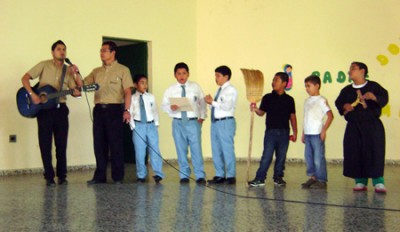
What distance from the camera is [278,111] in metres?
5.98

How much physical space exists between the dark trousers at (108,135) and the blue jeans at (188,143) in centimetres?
63

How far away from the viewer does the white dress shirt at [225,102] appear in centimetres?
605

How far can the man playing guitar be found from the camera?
5977 millimetres

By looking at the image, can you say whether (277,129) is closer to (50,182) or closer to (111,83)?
(111,83)

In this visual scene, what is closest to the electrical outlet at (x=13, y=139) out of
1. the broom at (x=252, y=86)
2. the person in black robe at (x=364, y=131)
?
the broom at (x=252, y=86)

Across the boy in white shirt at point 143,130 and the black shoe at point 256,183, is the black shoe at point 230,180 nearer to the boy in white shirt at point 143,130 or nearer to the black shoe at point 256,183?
the black shoe at point 256,183

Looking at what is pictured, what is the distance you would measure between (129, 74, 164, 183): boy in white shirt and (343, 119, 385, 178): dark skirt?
80.9 inches

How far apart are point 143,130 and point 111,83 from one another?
669 mm

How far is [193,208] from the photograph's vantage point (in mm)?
4426

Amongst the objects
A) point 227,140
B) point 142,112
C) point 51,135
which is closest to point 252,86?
point 227,140

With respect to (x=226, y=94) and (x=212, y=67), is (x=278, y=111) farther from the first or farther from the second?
(x=212, y=67)

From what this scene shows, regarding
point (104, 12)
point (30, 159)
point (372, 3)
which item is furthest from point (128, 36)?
point (372, 3)

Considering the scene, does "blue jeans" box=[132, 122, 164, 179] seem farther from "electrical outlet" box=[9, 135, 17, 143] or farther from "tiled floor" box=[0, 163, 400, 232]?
"electrical outlet" box=[9, 135, 17, 143]

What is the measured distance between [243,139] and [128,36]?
7.77 ft
